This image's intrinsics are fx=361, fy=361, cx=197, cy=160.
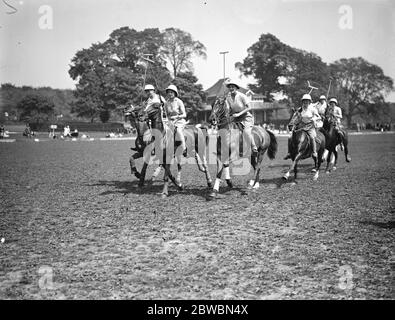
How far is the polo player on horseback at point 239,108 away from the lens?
32.7 feet

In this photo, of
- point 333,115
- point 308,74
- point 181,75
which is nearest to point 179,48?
point 181,75

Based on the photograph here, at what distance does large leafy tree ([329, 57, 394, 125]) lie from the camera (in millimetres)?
82319

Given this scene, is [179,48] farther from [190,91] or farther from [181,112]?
[181,112]

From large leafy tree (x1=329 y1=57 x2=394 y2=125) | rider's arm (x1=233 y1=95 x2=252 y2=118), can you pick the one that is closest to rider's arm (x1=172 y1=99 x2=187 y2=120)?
rider's arm (x1=233 y1=95 x2=252 y2=118)

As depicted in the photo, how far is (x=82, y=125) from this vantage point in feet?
229

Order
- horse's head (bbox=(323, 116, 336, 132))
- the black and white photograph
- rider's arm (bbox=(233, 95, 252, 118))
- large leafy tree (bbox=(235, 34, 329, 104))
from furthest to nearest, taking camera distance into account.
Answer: large leafy tree (bbox=(235, 34, 329, 104)) < horse's head (bbox=(323, 116, 336, 132)) < rider's arm (bbox=(233, 95, 252, 118)) < the black and white photograph

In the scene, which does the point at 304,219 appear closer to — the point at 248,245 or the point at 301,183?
the point at 248,245

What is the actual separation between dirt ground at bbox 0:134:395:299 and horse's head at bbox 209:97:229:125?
79.6 inches

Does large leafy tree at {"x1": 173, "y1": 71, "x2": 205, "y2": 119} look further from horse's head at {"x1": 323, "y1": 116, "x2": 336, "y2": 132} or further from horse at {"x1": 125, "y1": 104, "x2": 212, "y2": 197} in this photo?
horse at {"x1": 125, "y1": 104, "x2": 212, "y2": 197}

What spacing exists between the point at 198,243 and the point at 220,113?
4797 mm

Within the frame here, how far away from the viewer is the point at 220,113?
9.81m

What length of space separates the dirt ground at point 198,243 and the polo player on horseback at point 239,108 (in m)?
1.79

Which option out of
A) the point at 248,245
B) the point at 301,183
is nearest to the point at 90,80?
the point at 301,183
